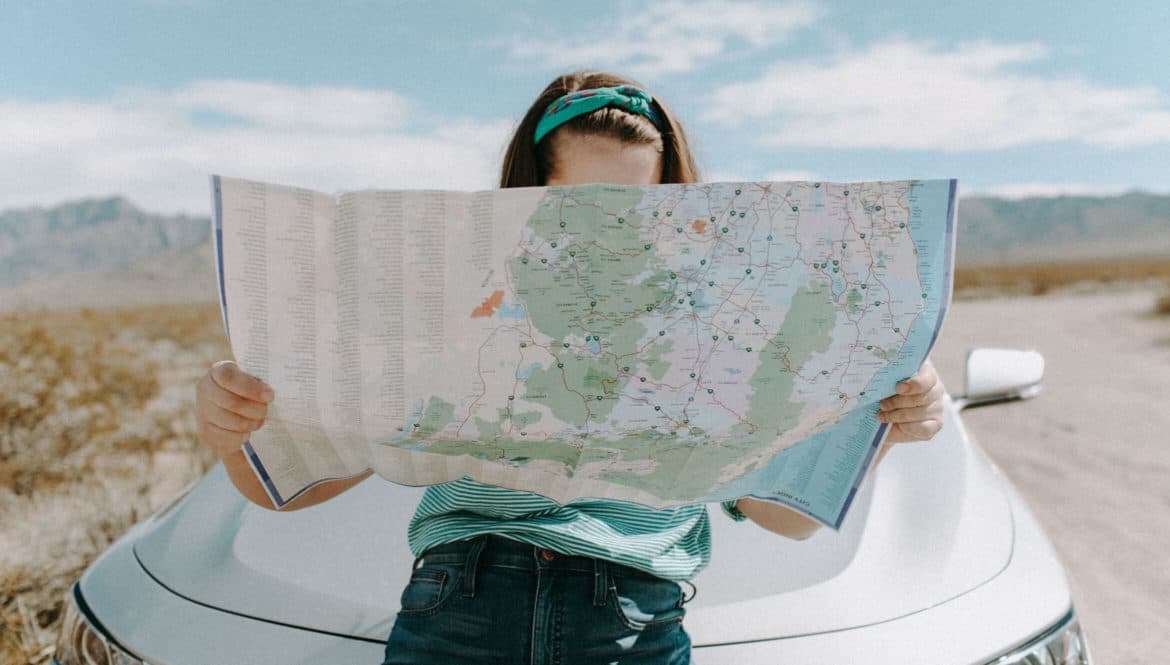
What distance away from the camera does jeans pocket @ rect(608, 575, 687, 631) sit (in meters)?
1.16

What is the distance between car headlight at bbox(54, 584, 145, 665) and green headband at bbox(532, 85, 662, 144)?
116cm

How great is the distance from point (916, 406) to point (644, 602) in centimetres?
49

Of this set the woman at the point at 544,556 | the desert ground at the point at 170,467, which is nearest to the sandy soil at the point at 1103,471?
the desert ground at the point at 170,467

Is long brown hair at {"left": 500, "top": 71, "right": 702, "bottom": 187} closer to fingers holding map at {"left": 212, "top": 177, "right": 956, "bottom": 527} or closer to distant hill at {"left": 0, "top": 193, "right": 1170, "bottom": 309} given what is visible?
fingers holding map at {"left": 212, "top": 177, "right": 956, "bottom": 527}

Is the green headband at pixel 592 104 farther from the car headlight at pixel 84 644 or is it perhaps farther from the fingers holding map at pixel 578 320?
the car headlight at pixel 84 644

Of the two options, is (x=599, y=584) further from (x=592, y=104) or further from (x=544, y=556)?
(x=592, y=104)

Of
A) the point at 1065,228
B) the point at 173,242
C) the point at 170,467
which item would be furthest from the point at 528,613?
the point at 173,242

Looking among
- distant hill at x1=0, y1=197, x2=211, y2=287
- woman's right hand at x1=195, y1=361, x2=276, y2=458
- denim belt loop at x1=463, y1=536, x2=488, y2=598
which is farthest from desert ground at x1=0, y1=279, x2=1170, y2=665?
distant hill at x1=0, y1=197, x2=211, y2=287

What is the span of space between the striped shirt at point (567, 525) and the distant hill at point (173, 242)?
90203 mm

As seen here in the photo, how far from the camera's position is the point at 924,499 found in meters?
1.82

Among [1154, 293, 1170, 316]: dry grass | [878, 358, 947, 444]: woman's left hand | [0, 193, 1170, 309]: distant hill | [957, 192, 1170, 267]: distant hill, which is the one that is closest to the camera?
[878, 358, 947, 444]: woman's left hand

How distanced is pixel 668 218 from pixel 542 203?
0.56 ft

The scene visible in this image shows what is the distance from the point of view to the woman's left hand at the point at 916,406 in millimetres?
1194

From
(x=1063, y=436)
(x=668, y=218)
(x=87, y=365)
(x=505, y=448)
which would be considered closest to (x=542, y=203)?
(x=668, y=218)
